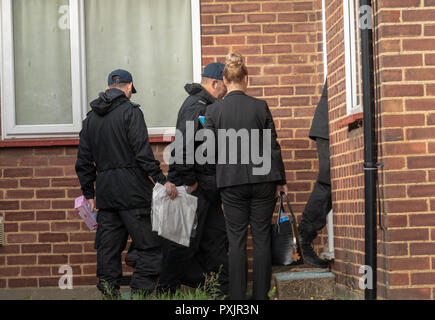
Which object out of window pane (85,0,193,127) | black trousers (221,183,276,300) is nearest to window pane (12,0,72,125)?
window pane (85,0,193,127)

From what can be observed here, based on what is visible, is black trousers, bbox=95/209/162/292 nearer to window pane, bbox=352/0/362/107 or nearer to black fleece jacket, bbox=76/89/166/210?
black fleece jacket, bbox=76/89/166/210

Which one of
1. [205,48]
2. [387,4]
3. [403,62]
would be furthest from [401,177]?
[205,48]

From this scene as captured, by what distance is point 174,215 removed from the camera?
21.9ft

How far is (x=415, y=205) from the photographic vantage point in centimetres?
572

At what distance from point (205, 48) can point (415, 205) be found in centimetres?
311

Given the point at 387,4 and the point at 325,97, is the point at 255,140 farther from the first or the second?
the point at 325,97

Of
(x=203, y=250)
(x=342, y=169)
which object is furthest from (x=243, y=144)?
(x=203, y=250)

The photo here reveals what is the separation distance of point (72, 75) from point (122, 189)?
2.01 metres

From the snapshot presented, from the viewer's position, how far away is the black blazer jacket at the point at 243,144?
5898 mm

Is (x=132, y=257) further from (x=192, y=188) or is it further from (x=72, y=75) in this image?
(x=72, y=75)

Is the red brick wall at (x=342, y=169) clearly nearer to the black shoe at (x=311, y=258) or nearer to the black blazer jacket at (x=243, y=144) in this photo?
the black shoe at (x=311, y=258)

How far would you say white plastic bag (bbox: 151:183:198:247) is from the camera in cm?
661

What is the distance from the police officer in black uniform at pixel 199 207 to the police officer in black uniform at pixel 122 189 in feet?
0.83

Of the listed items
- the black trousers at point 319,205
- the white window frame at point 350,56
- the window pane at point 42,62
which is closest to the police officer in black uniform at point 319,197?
the black trousers at point 319,205
